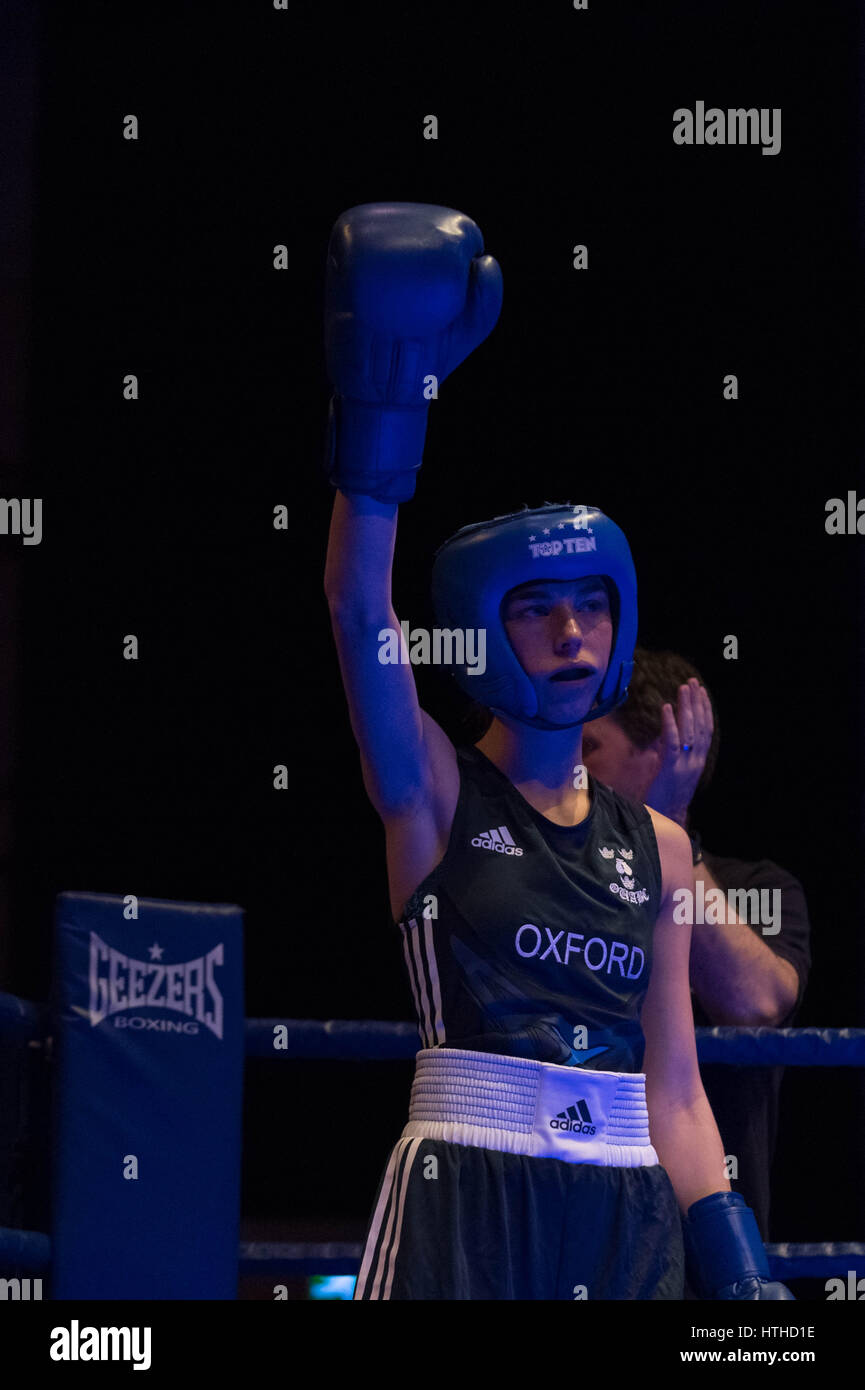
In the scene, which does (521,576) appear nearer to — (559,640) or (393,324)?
(559,640)

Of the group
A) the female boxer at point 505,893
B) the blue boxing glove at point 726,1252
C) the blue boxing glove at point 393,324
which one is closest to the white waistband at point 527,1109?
the female boxer at point 505,893

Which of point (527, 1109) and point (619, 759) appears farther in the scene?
point (619, 759)

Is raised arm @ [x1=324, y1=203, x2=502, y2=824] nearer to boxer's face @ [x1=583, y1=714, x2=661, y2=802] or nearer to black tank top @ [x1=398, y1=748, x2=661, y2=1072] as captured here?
black tank top @ [x1=398, y1=748, x2=661, y2=1072]

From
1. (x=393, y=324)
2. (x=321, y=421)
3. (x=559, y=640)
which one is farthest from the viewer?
(x=321, y=421)

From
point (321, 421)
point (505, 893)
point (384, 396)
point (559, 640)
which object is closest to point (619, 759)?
point (559, 640)

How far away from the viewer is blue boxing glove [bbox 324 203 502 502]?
1773mm

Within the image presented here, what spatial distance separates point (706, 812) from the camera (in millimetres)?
4648

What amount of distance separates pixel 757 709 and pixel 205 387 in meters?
1.68

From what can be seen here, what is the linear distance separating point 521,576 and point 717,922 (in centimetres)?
91

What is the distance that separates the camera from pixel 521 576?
2025 mm

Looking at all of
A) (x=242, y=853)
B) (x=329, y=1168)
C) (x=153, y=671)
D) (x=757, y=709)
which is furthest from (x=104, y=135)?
(x=329, y=1168)

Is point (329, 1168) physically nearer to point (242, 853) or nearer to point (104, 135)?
point (242, 853)

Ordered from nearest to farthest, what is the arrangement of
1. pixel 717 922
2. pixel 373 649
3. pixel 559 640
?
1. pixel 373 649
2. pixel 559 640
3. pixel 717 922
